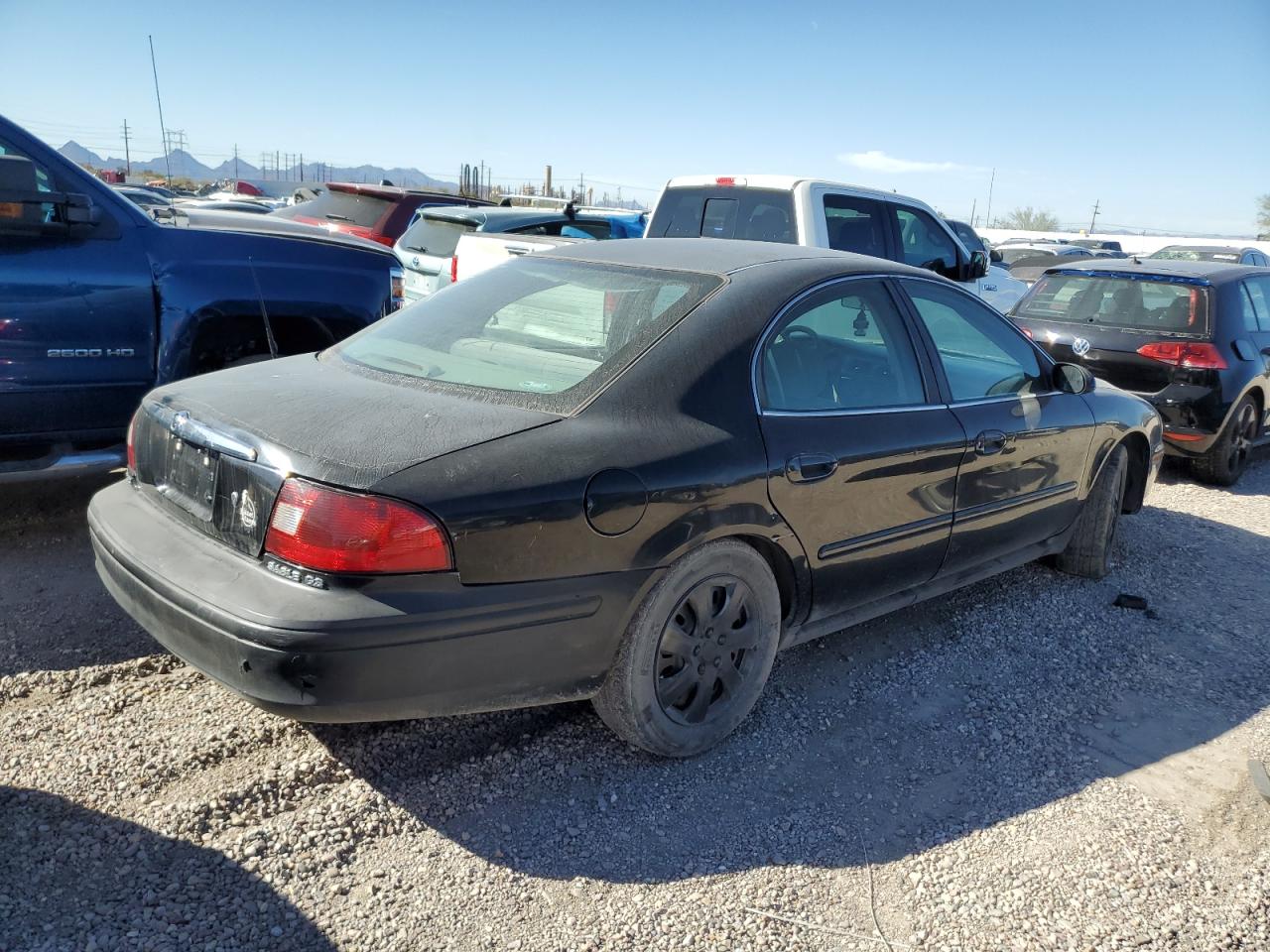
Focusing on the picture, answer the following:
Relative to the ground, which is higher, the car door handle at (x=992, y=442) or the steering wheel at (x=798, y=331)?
the steering wheel at (x=798, y=331)

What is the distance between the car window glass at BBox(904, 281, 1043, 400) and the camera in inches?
155

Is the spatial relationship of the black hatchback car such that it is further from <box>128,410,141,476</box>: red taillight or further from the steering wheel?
<box>128,410,141,476</box>: red taillight

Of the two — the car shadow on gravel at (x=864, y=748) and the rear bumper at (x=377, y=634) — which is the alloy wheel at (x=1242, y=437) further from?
the rear bumper at (x=377, y=634)

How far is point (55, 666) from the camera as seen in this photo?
344 cm

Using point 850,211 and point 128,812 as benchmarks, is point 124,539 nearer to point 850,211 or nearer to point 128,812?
point 128,812

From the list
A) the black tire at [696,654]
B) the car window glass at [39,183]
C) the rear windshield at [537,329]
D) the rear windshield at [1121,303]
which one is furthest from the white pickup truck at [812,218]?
the car window glass at [39,183]

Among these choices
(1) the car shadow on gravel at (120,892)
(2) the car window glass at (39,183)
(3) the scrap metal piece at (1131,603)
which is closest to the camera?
(1) the car shadow on gravel at (120,892)

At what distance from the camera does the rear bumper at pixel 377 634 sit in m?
2.40

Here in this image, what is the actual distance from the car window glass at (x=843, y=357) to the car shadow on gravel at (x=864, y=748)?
110cm

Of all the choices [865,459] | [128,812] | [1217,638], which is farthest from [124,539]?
[1217,638]

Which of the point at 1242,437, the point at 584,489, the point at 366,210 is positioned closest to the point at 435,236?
the point at 366,210

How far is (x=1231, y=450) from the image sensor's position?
743 centimetres

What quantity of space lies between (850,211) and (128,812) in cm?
624

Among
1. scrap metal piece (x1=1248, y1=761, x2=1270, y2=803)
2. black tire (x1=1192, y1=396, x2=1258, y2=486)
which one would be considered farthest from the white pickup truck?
scrap metal piece (x1=1248, y1=761, x2=1270, y2=803)
